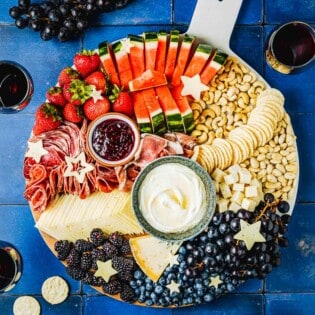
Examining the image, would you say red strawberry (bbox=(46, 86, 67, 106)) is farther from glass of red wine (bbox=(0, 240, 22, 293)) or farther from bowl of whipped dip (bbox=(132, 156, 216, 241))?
glass of red wine (bbox=(0, 240, 22, 293))

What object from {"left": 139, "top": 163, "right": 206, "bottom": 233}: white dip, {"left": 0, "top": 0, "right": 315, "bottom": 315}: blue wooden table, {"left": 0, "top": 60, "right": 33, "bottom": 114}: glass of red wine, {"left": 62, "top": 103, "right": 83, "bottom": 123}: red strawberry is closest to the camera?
{"left": 139, "top": 163, "right": 206, "bottom": 233}: white dip

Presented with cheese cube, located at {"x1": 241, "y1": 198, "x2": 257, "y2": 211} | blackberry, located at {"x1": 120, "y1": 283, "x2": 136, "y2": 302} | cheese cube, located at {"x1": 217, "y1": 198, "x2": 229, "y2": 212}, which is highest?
Answer: cheese cube, located at {"x1": 241, "y1": 198, "x2": 257, "y2": 211}

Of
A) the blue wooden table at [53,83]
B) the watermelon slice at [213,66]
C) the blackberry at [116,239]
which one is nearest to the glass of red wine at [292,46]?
the blue wooden table at [53,83]

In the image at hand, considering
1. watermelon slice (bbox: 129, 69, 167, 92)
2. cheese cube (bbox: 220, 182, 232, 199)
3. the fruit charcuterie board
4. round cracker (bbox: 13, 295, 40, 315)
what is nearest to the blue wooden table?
round cracker (bbox: 13, 295, 40, 315)

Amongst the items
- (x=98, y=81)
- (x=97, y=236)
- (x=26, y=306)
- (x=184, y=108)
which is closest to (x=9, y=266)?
(x=26, y=306)

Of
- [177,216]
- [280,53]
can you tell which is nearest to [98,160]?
[177,216]

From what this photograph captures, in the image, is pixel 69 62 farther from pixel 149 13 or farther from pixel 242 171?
pixel 242 171
